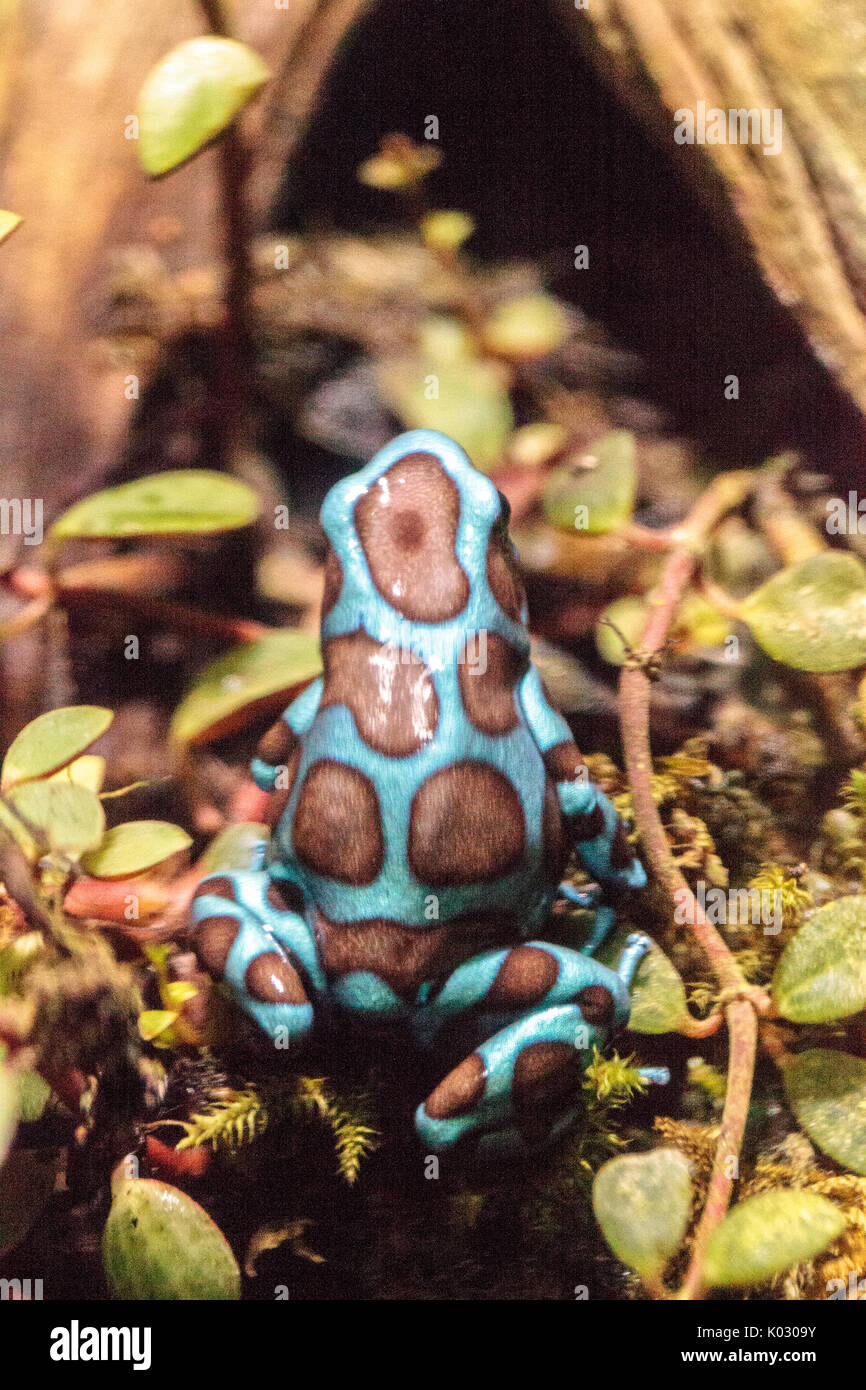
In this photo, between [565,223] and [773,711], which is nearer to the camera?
[773,711]

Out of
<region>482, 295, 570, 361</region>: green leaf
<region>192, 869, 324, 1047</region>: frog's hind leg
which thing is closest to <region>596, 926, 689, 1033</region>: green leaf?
<region>192, 869, 324, 1047</region>: frog's hind leg

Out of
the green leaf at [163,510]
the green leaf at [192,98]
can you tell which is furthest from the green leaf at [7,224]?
the green leaf at [163,510]

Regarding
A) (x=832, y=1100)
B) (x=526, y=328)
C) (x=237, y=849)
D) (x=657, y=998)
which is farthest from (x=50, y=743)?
(x=526, y=328)

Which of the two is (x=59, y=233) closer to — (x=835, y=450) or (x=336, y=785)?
(x=336, y=785)

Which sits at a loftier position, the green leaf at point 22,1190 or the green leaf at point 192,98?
the green leaf at point 192,98

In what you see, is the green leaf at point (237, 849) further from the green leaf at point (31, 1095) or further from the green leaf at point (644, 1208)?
the green leaf at point (644, 1208)
